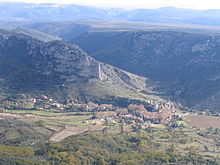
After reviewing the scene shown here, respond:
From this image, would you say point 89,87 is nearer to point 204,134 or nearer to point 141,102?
point 141,102

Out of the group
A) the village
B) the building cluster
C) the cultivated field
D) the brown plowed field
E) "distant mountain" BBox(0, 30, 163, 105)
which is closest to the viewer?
the brown plowed field

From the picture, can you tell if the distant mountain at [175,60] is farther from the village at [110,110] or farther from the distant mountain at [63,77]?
the village at [110,110]

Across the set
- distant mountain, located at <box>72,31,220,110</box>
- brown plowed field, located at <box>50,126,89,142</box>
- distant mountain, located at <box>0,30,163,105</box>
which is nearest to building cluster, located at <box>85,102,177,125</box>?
brown plowed field, located at <box>50,126,89,142</box>

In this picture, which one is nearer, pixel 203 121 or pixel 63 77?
pixel 203 121

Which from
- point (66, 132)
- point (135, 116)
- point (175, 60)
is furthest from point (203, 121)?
point (175, 60)

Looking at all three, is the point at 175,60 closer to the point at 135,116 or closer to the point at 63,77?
the point at 63,77

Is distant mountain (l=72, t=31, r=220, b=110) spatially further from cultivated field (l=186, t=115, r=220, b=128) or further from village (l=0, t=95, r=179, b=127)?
village (l=0, t=95, r=179, b=127)

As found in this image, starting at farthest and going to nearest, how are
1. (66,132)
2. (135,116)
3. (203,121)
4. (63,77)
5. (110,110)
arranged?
1. (63,77)
2. (110,110)
3. (203,121)
4. (135,116)
5. (66,132)
